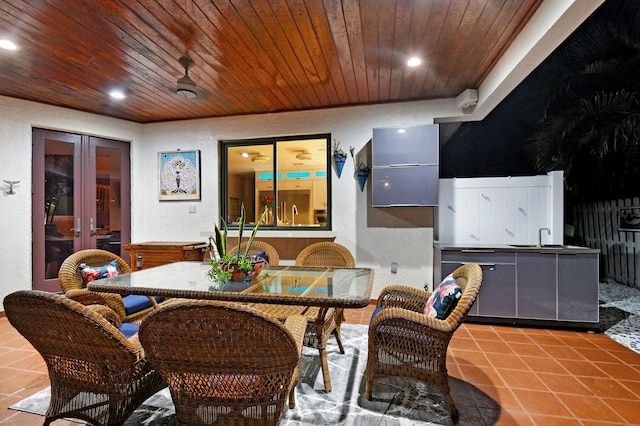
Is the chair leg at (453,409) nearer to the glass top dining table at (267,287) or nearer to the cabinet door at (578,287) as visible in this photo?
the glass top dining table at (267,287)

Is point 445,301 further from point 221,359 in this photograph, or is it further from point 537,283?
point 537,283

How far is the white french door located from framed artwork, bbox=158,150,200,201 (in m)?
0.57

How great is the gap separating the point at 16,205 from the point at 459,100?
18.1ft

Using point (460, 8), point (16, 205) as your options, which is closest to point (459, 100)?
point (460, 8)

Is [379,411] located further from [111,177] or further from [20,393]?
[111,177]

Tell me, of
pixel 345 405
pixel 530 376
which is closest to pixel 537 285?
pixel 530 376

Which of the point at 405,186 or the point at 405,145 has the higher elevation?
the point at 405,145

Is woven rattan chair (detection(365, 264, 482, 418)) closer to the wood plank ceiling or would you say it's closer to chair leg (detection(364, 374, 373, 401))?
chair leg (detection(364, 374, 373, 401))

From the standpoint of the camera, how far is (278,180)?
237 inches

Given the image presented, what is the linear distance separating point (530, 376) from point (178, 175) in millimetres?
4768

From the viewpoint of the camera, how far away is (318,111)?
14.0 feet

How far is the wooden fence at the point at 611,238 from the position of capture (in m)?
4.86

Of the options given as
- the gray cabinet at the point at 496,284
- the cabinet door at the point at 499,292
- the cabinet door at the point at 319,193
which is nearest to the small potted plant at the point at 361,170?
the gray cabinet at the point at 496,284

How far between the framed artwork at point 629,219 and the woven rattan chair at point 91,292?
666 centimetres
